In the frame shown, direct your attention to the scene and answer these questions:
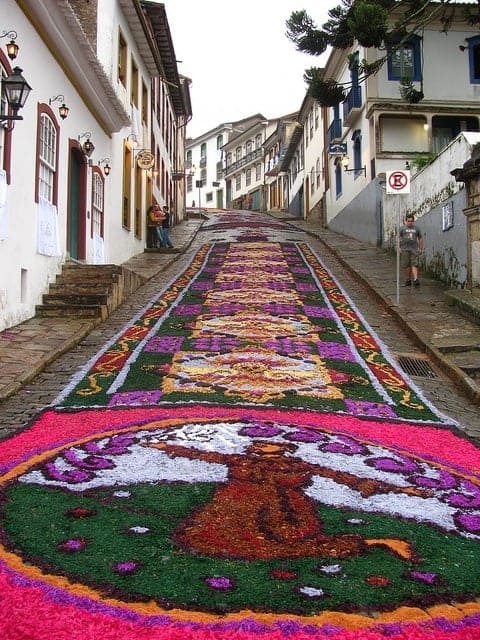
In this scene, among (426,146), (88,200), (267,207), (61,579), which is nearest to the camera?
(61,579)

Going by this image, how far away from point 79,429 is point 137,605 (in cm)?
261

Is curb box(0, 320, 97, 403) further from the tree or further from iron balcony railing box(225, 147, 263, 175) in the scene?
iron balcony railing box(225, 147, 263, 175)

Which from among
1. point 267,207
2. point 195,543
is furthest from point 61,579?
point 267,207

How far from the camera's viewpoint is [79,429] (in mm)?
4801

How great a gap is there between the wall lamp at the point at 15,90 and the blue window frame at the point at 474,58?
20.5m

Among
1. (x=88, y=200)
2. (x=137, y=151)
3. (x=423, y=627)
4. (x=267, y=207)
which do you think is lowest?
(x=423, y=627)

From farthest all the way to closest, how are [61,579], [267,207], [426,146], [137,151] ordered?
1. [267,207]
2. [426,146]
3. [137,151]
4. [61,579]

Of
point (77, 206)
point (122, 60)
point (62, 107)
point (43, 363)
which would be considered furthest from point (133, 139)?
point (43, 363)

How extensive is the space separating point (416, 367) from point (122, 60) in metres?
13.1

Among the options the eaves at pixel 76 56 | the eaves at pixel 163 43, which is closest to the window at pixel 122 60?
the eaves at pixel 163 43

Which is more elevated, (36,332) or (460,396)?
(36,332)

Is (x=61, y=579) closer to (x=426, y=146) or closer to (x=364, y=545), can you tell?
(x=364, y=545)

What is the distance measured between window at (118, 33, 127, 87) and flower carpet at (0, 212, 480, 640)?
461 inches

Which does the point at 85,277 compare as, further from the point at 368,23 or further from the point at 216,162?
the point at 216,162
